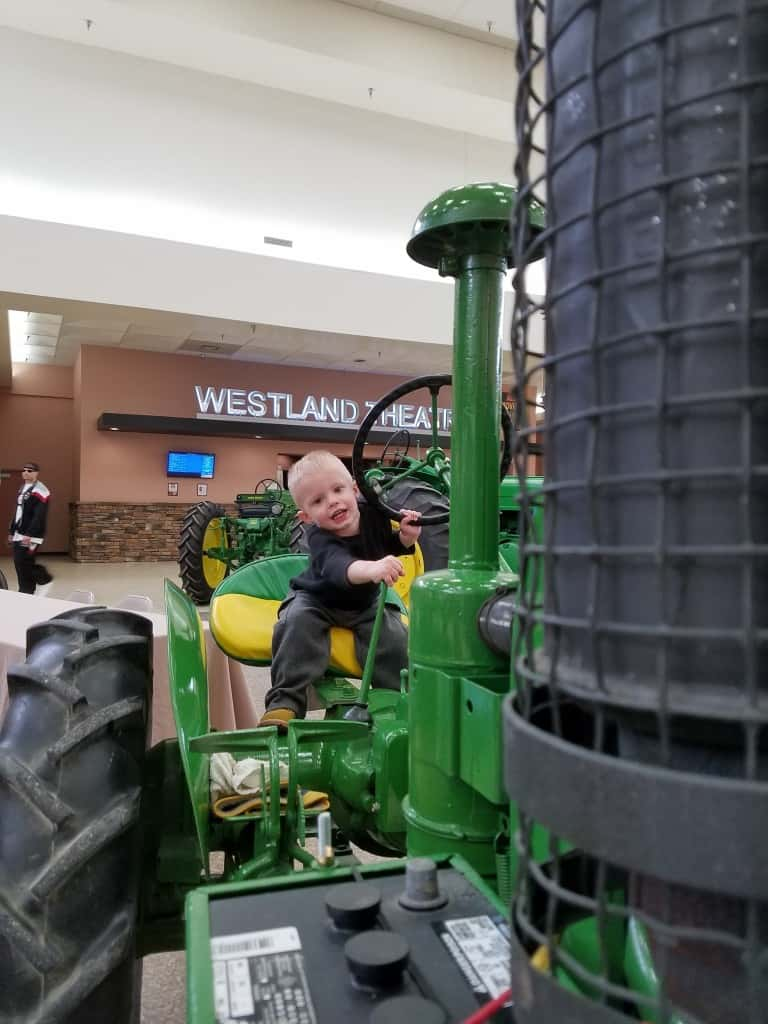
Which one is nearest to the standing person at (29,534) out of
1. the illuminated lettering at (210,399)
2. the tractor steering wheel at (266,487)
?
the tractor steering wheel at (266,487)

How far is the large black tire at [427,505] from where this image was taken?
2069 mm

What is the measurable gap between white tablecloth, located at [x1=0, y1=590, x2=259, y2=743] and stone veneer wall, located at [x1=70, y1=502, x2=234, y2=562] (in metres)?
9.24

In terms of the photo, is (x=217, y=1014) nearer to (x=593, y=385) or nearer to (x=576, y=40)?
(x=593, y=385)

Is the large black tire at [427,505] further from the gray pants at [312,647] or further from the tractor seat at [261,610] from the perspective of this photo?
A: the gray pants at [312,647]

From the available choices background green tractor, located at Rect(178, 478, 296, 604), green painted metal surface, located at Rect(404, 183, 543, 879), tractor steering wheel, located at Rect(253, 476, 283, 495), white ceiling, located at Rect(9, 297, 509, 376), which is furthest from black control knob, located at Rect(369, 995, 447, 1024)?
white ceiling, located at Rect(9, 297, 509, 376)

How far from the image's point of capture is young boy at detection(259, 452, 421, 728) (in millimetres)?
1703

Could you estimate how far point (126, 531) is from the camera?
11734mm

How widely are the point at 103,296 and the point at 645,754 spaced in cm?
817

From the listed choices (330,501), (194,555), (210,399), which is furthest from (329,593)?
(210,399)

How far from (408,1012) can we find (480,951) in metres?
0.10

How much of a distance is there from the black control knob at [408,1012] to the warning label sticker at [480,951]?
0.14ft

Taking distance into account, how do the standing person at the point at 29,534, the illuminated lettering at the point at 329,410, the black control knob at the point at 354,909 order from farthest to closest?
the illuminated lettering at the point at 329,410
the standing person at the point at 29,534
the black control knob at the point at 354,909

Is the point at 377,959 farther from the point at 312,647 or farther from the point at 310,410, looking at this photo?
the point at 310,410

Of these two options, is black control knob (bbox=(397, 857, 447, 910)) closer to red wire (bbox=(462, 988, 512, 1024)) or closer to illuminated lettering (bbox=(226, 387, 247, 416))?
red wire (bbox=(462, 988, 512, 1024))
